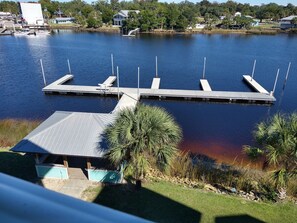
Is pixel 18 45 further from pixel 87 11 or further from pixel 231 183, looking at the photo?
pixel 231 183

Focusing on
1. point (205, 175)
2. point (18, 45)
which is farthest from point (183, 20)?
point (205, 175)

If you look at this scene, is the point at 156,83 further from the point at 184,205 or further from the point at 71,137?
the point at 184,205

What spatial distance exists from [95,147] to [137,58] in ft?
116

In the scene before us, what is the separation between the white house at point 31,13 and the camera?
9156 cm

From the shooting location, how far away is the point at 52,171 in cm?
1244

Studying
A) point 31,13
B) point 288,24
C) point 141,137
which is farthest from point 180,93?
point 31,13

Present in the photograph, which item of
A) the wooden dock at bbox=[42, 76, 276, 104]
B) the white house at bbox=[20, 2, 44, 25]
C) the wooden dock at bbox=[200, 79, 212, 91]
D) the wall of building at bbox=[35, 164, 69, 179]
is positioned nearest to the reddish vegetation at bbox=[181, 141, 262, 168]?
the wooden dock at bbox=[42, 76, 276, 104]

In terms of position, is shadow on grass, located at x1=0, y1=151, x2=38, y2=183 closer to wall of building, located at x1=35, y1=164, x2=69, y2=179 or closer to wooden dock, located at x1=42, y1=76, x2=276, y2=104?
wall of building, located at x1=35, y1=164, x2=69, y2=179

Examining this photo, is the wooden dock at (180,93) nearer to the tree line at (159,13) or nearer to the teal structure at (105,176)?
the teal structure at (105,176)

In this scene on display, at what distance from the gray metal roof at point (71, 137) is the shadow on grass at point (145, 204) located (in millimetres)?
2048

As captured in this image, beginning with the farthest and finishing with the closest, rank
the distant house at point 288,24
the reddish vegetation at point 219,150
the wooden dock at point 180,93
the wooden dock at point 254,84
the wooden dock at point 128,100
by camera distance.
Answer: the distant house at point 288,24 < the wooden dock at point 254,84 < the wooden dock at point 180,93 < the wooden dock at point 128,100 < the reddish vegetation at point 219,150

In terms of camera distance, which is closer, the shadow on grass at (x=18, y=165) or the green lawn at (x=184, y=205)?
the green lawn at (x=184, y=205)

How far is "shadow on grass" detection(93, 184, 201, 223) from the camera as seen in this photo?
10.3 meters

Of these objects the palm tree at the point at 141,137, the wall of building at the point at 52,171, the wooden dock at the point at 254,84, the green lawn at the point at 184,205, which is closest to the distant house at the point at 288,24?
the wooden dock at the point at 254,84
